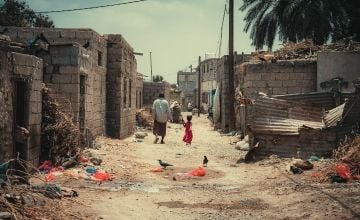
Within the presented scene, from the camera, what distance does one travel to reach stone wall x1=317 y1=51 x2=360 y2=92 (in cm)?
1389

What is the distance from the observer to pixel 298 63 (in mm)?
14648

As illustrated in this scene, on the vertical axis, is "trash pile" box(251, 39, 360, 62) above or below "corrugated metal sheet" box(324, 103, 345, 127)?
above

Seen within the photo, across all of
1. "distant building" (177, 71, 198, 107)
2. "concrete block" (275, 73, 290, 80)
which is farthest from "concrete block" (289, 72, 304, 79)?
"distant building" (177, 71, 198, 107)

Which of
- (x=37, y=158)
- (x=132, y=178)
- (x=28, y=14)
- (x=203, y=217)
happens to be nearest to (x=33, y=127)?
(x=37, y=158)

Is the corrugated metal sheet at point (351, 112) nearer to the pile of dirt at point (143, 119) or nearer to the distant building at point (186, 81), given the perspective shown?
the pile of dirt at point (143, 119)

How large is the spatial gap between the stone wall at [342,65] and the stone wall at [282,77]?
0.48 metres

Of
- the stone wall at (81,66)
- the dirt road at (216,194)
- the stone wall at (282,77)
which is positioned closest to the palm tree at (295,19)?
the stone wall at (282,77)

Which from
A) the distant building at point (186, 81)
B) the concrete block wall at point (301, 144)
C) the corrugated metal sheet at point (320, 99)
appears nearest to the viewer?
the concrete block wall at point (301, 144)

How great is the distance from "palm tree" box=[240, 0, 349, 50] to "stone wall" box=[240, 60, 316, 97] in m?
8.65

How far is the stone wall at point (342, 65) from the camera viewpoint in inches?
547

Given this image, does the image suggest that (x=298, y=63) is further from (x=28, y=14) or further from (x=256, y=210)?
(x=28, y=14)

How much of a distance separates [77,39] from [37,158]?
16.6 feet

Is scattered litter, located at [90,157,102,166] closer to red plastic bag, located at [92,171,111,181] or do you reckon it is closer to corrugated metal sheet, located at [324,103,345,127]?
red plastic bag, located at [92,171,111,181]

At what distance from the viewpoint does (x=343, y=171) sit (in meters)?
7.38
